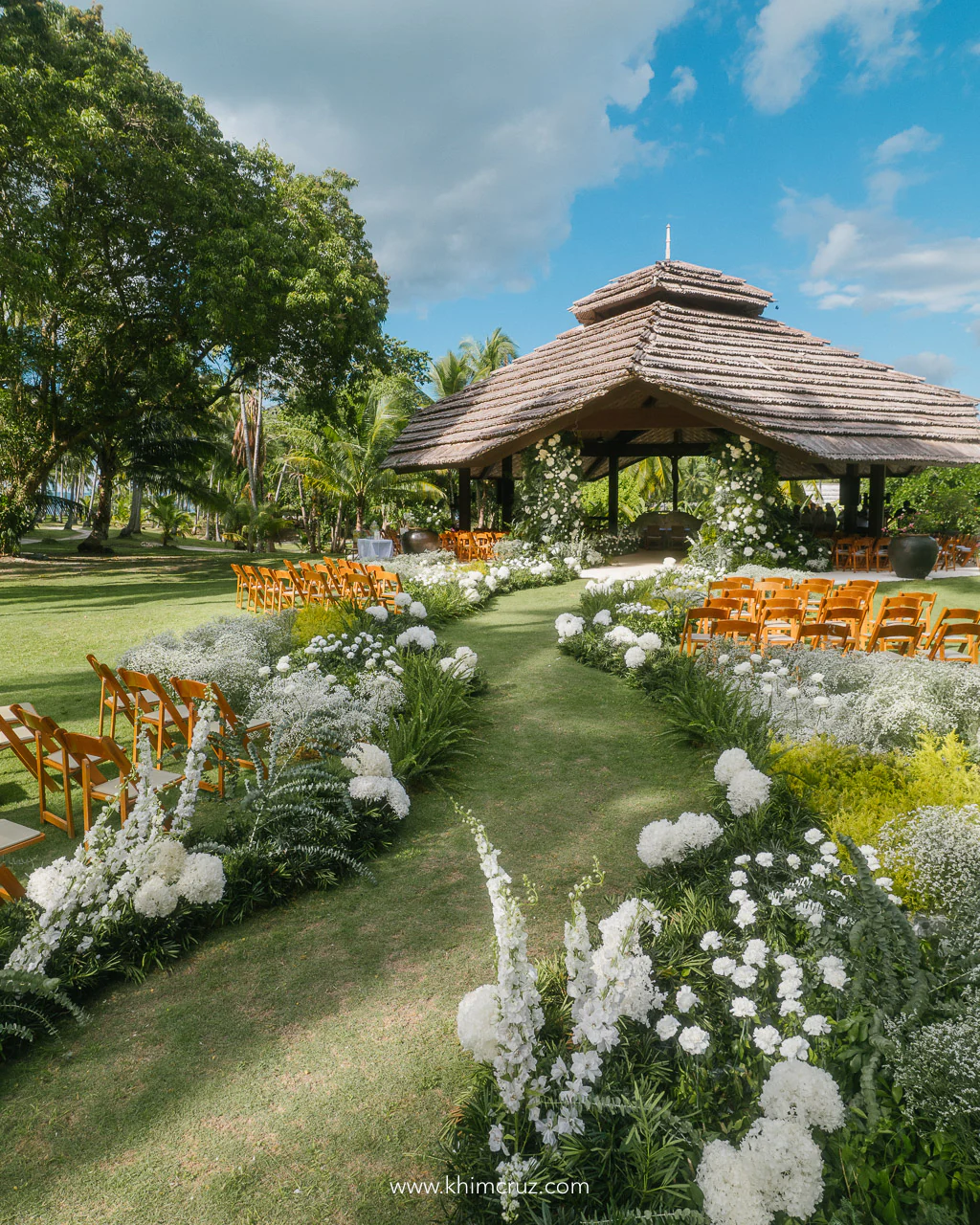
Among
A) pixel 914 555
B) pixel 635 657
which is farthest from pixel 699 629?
pixel 914 555

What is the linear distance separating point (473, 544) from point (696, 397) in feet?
21.8

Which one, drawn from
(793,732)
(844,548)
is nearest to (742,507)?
(844,548)

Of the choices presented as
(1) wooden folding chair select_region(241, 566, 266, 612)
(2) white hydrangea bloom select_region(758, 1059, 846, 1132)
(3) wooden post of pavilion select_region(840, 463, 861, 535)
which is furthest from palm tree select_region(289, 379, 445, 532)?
(2) white hydrangea bloom select_region(758, 1059, 846, 1132)

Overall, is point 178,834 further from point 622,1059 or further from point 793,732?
point 793,732

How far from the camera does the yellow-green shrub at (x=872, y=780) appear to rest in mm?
3824

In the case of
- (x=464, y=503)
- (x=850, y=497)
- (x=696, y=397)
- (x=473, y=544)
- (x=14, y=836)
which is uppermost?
(x=696, y=397)

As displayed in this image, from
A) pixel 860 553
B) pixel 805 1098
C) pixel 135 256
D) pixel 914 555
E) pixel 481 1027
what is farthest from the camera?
pixel 135 256

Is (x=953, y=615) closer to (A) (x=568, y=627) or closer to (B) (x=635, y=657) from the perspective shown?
(B) (x=635, y=657)

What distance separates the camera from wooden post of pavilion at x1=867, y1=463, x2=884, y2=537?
58.3 feet

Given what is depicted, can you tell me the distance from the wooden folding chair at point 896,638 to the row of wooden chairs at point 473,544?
430 inches

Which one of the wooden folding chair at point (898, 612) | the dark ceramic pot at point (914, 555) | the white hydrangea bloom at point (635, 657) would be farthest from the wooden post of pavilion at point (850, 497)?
the white hydrangea bloom at point (635, 657)

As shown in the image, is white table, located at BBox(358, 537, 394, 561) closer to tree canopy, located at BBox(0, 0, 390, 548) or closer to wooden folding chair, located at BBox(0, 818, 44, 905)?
tree canopy, located at BBox(0, 0, 390, 548)

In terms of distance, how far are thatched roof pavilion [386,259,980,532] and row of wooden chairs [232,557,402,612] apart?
20.5 ft

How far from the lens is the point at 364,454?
26.8 m
